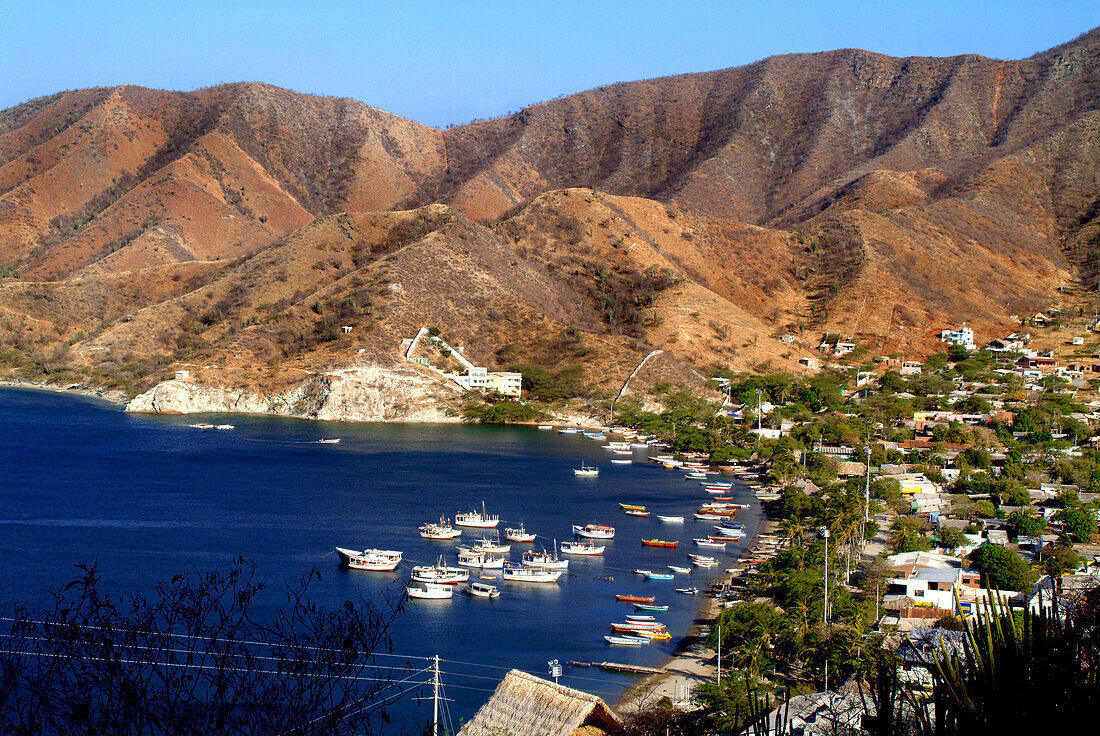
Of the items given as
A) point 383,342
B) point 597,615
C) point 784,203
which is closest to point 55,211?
point 383,342

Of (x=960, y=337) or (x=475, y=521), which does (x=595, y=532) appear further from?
(x=960, y=337)

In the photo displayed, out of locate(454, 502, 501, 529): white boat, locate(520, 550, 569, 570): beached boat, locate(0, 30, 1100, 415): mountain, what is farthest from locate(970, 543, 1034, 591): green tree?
locate(0, 30, 1100, 415): mountain

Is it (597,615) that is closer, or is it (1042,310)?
(597,615)

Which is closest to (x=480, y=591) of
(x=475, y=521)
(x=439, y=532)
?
(x=439, y=532)

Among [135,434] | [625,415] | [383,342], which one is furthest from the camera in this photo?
[383,342]

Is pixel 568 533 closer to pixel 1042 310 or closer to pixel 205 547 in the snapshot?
pixel 205 547

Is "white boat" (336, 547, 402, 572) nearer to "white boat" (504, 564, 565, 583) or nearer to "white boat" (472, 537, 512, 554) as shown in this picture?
"white boat" (472, 537, 512, 554)
